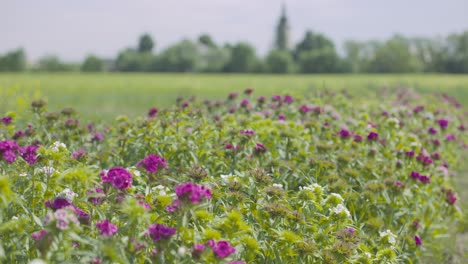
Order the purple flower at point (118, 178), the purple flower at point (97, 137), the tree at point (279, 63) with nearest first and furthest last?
the purple flower at point (118, 178)
the purple flower at point (97, 137)
the tree at point (279, 63)

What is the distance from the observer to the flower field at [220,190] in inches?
72.8

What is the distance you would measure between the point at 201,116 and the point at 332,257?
2287mm

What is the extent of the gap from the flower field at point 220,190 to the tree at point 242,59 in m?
61.6

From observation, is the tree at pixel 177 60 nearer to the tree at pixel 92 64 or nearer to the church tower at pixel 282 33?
the tree at pixel 92 64

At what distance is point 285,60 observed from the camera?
64188 mm

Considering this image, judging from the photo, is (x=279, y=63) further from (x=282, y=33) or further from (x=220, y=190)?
(x=220, y=190)

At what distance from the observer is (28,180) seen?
239 cm

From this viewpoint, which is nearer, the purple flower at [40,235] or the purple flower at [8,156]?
the purple flower at [40,235]

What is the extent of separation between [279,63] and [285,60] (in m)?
0.91

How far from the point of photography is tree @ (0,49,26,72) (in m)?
59.3

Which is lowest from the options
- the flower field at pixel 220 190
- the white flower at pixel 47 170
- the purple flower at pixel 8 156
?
the flower field at pixel 220 190

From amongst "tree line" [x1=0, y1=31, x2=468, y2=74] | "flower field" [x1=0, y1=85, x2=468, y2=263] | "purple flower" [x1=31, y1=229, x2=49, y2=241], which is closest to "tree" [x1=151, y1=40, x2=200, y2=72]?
"tree line" [x1=0, y1=31, x2=468, y2=74]

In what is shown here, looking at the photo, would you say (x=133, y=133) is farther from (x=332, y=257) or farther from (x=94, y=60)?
(x=94, y=60)

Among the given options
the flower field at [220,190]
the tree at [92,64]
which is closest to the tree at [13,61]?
the tree at [92,64]
